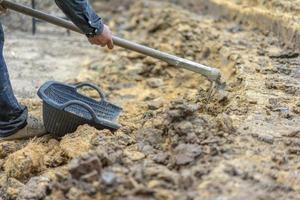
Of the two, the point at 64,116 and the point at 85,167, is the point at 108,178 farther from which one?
the point at 64,116

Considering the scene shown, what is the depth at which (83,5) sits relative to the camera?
3.72 metres

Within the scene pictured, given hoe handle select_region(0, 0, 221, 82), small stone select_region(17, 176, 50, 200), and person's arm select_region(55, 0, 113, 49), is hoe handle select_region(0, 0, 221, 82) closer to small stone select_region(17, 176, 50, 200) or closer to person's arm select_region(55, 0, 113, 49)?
person's arm select_region(55, 0, 113, 49)

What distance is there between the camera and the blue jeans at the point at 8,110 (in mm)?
3932

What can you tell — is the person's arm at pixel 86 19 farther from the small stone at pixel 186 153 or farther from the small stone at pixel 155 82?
the small stone at pixel 155 82

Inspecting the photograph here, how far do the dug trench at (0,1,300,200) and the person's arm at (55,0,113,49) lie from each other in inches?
24.0

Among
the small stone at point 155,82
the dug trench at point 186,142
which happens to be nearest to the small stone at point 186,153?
the dug trench at point 186,142

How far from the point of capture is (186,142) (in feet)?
10.7

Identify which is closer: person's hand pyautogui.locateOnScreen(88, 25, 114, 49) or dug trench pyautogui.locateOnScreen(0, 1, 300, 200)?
dug trench pyautogui.locateOnScreen(0, 1, 300, 200)

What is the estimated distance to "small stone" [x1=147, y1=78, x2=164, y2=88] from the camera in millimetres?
5652

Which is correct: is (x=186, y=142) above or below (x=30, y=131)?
above

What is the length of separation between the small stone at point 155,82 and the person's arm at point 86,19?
1.65 meters

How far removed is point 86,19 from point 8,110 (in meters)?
0.81

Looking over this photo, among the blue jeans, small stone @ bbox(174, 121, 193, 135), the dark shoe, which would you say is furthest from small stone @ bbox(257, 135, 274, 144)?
the blue jeans

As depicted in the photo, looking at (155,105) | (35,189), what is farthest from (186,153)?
(155,105)
